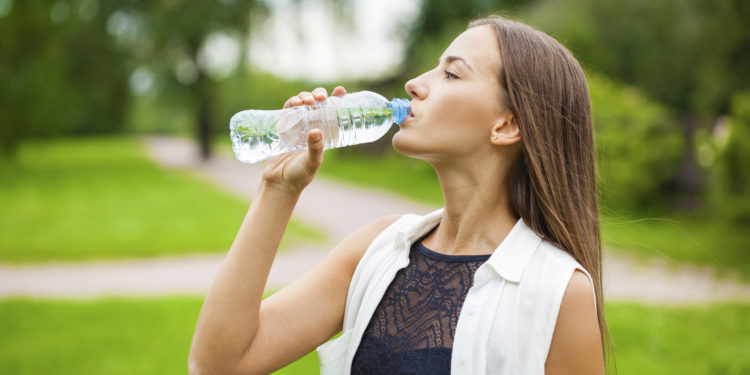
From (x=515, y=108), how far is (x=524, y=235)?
35 cm

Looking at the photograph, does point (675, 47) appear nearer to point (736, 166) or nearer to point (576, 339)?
point (736, 166)

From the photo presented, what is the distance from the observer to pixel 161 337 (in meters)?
5.55

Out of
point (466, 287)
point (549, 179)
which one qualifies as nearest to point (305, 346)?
point (466, 287)

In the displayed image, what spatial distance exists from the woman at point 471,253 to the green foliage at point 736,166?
7.18m


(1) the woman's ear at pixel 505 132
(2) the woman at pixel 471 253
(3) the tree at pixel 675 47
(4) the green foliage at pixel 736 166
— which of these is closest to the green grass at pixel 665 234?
(4) the green foliage at pixel 736 166

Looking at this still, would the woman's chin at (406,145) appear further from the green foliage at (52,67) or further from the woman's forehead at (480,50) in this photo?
the green foliage at (52,67)

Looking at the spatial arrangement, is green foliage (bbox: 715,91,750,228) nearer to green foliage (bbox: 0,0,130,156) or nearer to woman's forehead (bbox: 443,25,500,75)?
woman's forehead (bbox: 443,25,500,75)

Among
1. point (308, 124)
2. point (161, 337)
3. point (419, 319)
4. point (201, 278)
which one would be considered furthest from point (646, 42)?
point (419, 319)

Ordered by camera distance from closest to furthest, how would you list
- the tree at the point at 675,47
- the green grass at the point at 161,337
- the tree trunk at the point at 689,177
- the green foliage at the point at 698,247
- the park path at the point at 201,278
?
the green grass at the point at 161,337 < the park path at the point at 201,278 < the green foliage at the point at 698,247 < the tree at the point at 675,47 < the tree trunk at the point at 689,177

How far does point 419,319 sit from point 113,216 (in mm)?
12021

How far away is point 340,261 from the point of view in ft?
6.75

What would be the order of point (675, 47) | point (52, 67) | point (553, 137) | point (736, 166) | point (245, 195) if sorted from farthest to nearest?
point (675, 47) → point (52, 67) → point (245, 195) → point (736, 166) → point (553, 137)

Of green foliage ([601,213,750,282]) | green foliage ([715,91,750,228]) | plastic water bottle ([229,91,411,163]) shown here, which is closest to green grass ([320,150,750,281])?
green foliage ([601,213,750,282])

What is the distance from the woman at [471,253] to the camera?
5.41 ft
